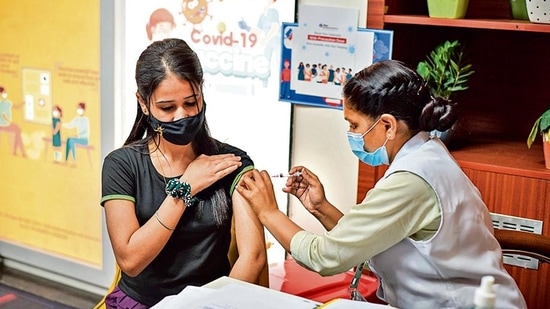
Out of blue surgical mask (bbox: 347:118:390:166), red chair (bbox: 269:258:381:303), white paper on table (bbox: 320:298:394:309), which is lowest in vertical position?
red chair (bbox: 269:258:381:303)

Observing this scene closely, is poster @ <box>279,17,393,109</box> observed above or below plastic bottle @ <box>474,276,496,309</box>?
above

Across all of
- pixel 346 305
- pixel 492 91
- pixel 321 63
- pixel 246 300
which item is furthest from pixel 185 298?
pixel 492 91

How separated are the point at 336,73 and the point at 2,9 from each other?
1.88m

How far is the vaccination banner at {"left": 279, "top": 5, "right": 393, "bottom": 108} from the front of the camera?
109 inches

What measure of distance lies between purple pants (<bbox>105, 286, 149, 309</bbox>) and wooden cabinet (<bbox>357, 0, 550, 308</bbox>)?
0.88 meters

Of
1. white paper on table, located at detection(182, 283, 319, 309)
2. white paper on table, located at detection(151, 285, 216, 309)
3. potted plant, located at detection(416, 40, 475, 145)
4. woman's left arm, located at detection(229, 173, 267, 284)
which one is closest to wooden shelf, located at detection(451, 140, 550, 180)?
potted plant, located at detection(416, 40, 475, 145)

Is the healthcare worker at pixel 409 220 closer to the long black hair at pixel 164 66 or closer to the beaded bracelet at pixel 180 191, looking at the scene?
the beaded bracelet at pixel 180 191

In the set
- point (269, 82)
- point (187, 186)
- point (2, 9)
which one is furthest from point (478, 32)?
point (2, 9)

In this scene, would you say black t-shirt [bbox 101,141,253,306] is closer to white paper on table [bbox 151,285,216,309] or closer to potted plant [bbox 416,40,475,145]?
white paper on table [bbox 151,285,216,309]

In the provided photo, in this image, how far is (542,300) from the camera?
2396 millimetres

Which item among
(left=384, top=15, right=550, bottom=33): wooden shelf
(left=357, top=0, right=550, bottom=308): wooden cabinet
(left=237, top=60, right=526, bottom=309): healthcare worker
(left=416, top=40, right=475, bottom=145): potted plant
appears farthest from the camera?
(left=416, top=40, right=475, bottom=145): potted plant

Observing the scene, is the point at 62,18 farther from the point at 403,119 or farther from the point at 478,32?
the point at 403,119

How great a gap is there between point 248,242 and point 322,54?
3.40 feet

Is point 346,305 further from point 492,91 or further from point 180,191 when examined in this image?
point 492,91
